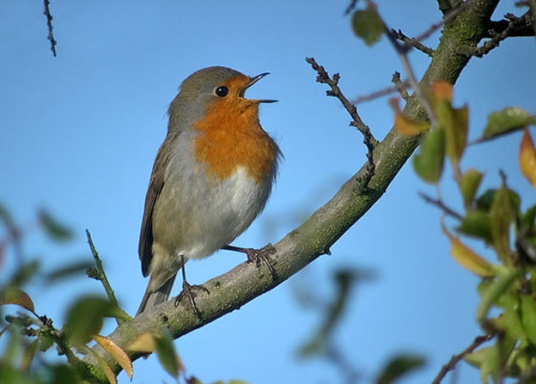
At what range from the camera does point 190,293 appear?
318 cm

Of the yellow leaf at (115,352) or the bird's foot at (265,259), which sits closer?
the yellow leaf at (115,352)

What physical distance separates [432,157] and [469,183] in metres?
0.06

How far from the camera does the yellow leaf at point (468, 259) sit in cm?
86

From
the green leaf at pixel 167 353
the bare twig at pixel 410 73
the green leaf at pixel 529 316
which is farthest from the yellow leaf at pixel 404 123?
the green leaf at pixel 167 353

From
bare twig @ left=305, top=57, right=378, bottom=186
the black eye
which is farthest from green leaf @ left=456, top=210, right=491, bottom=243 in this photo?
the black eye

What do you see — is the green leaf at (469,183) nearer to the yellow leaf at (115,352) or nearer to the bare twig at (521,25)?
the yellow leaf at (115,352)

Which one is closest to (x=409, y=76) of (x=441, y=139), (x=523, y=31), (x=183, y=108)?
(x=441, y=139)

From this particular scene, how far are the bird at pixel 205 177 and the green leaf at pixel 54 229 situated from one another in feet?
11.0

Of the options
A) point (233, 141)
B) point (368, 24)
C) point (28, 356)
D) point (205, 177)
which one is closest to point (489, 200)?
point (368, 24)

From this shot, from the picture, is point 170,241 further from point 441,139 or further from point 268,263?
point 441,139

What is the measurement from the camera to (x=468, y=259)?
0.86 meters

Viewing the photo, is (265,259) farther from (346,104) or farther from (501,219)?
(501,219)

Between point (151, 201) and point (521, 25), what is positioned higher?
point (151, 201)

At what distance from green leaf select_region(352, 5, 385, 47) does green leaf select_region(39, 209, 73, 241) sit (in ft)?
1.67
